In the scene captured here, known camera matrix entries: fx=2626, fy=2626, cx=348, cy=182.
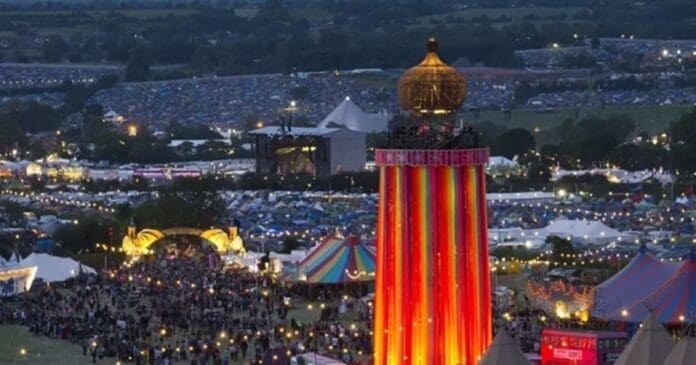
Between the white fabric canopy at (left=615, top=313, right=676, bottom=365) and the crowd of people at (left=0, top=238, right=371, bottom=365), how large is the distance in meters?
8.84

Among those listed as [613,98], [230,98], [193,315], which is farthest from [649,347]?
[230,98]

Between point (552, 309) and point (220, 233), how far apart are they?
1281 cm

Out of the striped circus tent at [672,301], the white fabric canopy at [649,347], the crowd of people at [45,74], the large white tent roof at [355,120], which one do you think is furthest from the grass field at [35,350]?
the crowd of people at [45,74]

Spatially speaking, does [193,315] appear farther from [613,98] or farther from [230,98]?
[230,98]

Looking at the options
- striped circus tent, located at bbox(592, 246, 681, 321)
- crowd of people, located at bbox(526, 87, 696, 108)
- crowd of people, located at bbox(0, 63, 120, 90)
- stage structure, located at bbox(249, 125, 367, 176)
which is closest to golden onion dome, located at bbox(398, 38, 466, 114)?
striped circus tent, located at bbox(592, 246, 681, 321)

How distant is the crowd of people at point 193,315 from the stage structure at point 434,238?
693cm

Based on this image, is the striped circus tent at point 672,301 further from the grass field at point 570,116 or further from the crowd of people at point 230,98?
the crowd of people at point 230,98

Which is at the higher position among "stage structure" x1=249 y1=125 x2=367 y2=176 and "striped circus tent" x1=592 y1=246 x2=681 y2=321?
"stage structure" x1=249 y1=125 x2=367 y2=176

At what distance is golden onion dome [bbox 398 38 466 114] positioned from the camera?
80.4ft

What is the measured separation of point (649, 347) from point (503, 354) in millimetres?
1279

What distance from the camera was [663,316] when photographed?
32812 mm

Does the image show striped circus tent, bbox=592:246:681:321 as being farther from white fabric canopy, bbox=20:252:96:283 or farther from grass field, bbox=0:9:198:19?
grass field, bbox=0:9:198:19

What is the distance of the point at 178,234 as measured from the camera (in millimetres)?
48125

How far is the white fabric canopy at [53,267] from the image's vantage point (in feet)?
143
